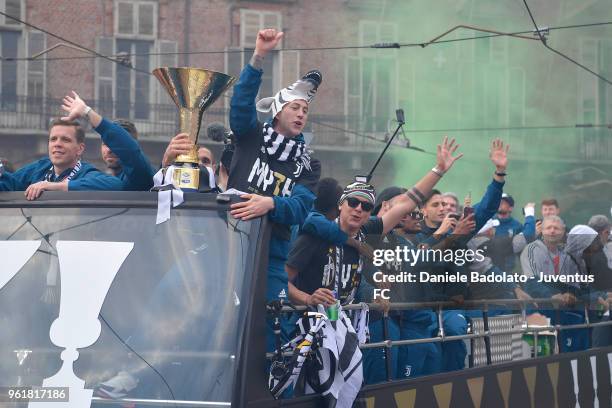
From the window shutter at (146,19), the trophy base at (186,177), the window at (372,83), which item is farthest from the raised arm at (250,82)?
the window at (372,83)

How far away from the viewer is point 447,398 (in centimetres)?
546

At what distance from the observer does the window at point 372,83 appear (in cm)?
2908

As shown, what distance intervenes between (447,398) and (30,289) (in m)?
2.22

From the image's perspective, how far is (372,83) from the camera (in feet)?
96.1

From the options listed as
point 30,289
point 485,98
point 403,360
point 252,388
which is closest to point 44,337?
point 30,289

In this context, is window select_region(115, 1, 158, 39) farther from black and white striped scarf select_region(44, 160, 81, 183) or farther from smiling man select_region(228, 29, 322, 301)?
smiling man select_region(228, 29, 322, 301)

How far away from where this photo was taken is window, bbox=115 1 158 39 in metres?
28.1

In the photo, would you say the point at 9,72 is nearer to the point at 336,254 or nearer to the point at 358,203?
the point at 358,203

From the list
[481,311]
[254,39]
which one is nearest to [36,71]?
[254,39]

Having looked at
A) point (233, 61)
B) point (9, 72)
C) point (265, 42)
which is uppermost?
point (233, 61)

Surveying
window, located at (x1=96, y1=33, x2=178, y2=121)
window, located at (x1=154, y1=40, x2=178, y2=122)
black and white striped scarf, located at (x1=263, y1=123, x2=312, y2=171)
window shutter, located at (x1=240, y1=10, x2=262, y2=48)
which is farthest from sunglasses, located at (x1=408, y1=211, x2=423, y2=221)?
window shutter, located at (x1=240, y1=10, x2=262, y2=48)

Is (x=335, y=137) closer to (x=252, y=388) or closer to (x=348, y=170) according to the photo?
(x=348, y=170)

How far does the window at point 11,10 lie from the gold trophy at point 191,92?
23.0 meters

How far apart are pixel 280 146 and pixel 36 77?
23.4 metres
